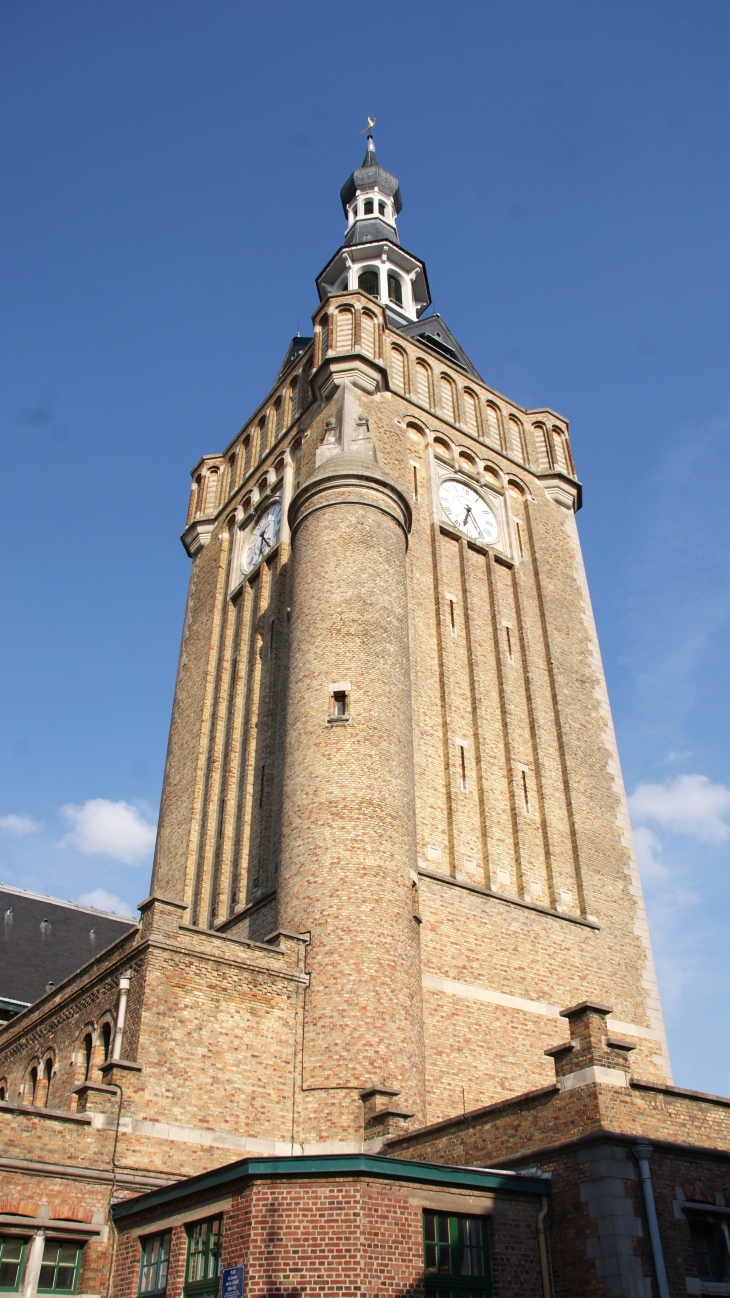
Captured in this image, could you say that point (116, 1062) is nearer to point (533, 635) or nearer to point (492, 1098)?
point (492, 1098)

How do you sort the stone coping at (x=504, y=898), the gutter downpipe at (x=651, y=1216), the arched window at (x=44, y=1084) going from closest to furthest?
the gutter downpipe at (x=651, y=1216)
the arched window at (x=44, y=1084)
the stone coping at (x=504, y=898)

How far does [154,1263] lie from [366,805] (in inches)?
339

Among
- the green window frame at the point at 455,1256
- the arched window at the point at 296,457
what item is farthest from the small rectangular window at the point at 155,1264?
the arched window at the point at 296,457

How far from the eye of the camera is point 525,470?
3594cm

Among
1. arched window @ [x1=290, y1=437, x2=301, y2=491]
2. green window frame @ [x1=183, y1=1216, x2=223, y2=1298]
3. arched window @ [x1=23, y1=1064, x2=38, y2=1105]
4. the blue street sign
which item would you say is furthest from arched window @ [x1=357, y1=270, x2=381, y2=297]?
the blue street sign

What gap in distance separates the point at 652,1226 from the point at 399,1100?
5.07 m

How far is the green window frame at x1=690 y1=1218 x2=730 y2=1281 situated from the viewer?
47.0 ft

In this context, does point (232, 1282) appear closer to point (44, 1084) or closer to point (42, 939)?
point (44, 1084)

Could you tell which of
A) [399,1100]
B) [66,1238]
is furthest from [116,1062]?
[399,1100]

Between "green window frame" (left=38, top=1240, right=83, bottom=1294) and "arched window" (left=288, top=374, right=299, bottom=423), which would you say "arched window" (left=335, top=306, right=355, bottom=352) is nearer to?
"arched window" (left=288, top=374, right=299, bottom=423)

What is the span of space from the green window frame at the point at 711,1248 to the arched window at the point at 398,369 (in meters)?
25.3

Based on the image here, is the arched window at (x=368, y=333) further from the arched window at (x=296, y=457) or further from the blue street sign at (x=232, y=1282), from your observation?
the blue street sign at (x=232, y=1282)

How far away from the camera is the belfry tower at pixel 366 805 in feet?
58.6

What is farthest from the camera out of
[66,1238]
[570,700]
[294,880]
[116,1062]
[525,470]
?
[525,470]
